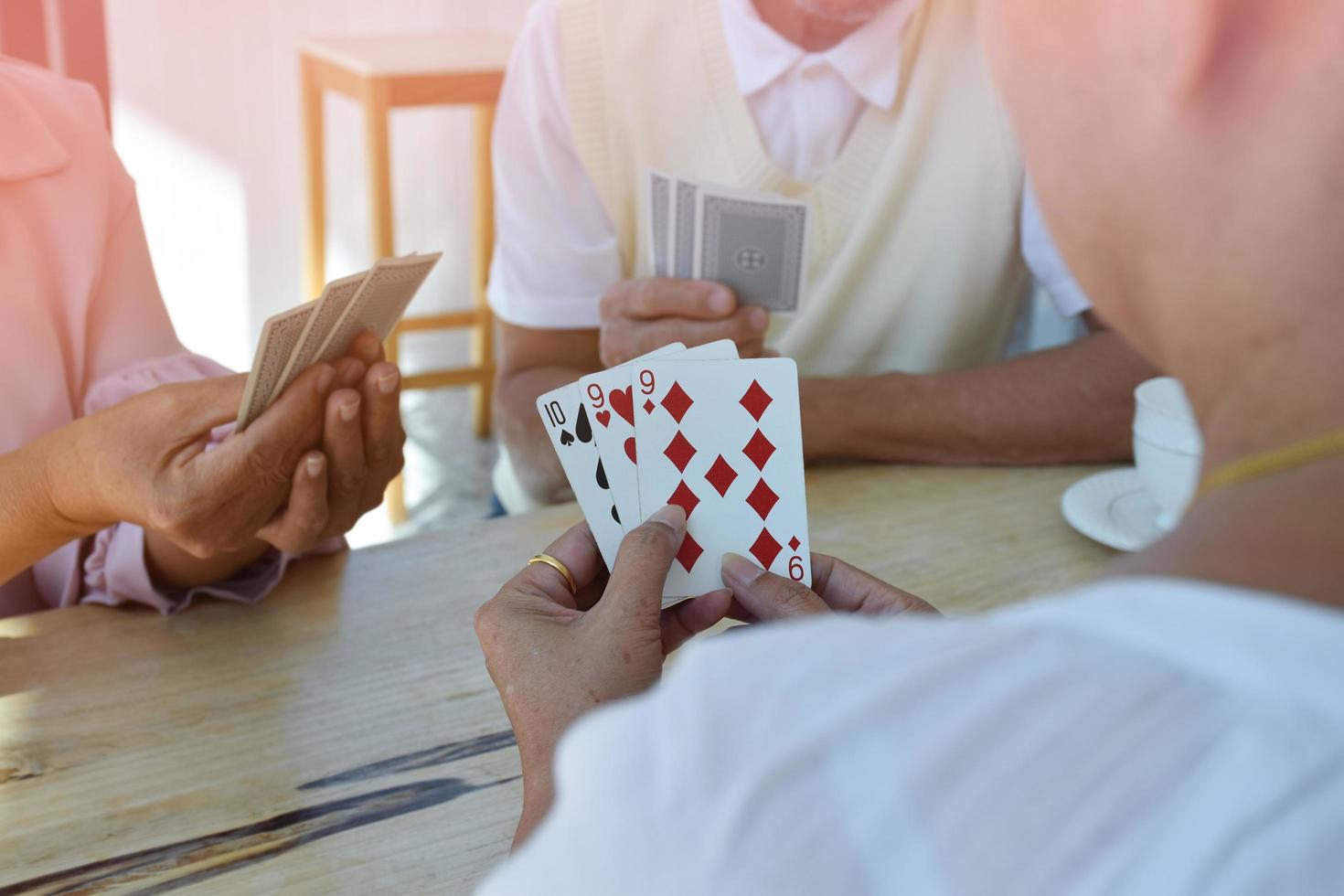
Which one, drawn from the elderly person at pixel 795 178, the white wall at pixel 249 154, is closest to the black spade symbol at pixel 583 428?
the elderly person at pixel 795 178

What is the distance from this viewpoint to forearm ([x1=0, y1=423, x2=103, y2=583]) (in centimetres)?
123

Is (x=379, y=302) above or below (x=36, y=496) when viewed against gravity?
above

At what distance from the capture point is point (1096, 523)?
1.44 metres

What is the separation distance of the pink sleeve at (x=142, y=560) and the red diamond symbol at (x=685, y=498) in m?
0.48

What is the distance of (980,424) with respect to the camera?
1.72 metres

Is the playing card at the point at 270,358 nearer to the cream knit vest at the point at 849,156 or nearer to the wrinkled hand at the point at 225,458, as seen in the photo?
the wrinkled hand at the point at 225,458

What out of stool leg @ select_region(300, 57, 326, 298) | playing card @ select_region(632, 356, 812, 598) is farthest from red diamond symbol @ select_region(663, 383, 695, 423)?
stool leg @ select_region(300, 57, 326, 298)

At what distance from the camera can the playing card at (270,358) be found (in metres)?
1.15

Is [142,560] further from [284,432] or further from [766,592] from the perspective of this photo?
[766,592]

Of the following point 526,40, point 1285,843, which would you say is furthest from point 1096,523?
point 526,40

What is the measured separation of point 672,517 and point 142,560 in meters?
0.57

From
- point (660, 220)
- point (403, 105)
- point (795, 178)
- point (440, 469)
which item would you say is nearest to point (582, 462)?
point (660, 220)

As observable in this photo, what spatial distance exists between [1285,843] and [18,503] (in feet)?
3.86

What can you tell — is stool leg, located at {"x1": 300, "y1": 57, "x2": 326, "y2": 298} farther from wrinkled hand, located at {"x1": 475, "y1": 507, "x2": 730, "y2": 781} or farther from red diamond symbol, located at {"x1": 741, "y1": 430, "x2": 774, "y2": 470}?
wrinkled hand, located at {"x1": 475, "y1": 507, "x2": 730, "y2": 781}
